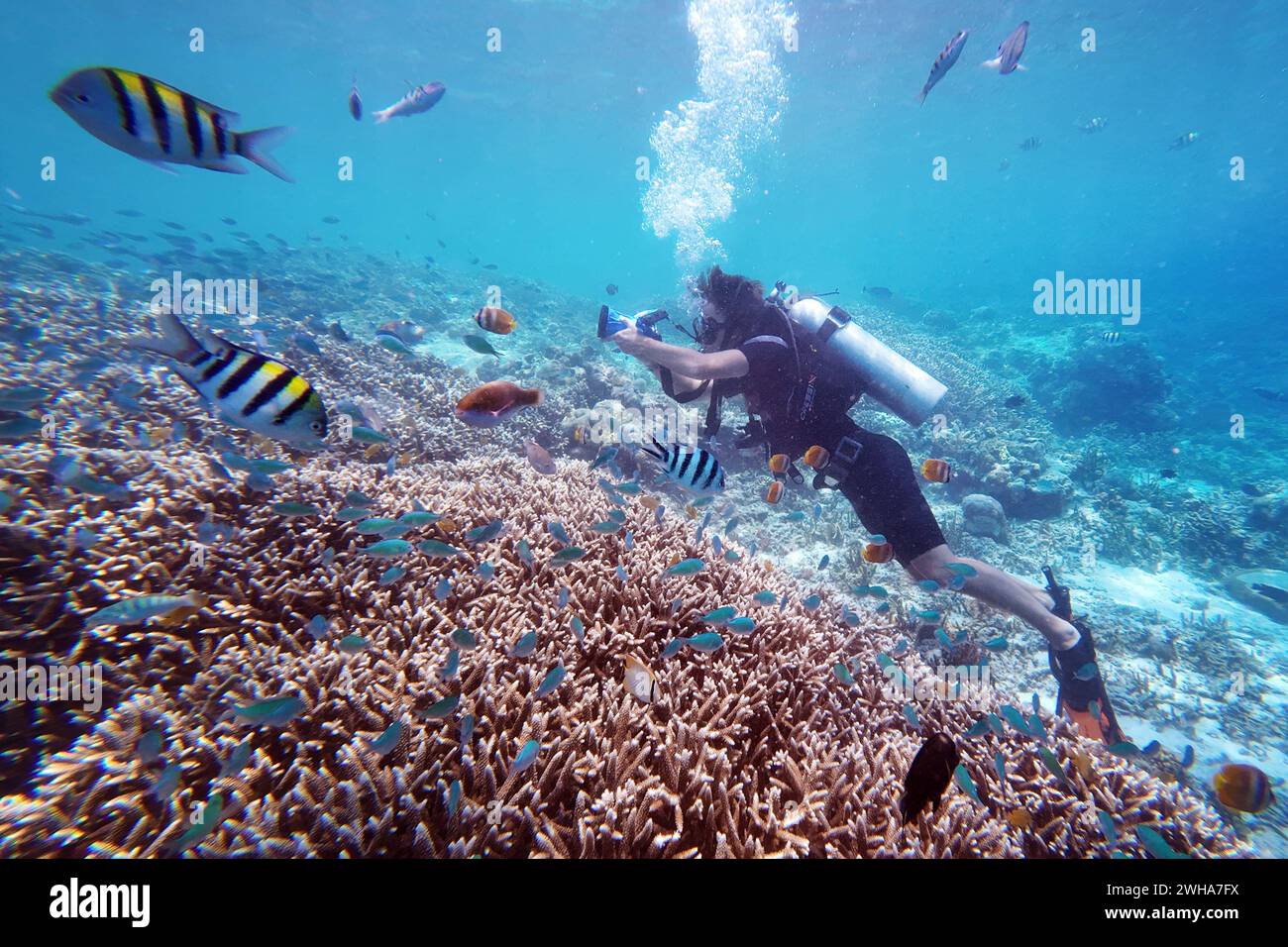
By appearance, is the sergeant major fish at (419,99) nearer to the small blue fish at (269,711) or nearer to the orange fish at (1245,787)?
the small blue fish at (269,711)

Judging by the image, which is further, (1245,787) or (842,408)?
Result: (842,408)

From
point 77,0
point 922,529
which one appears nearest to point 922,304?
point 922,529

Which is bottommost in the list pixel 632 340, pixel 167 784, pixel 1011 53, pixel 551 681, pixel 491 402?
pixel 167 784

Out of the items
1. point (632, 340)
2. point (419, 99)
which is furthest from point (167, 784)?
point (419, 99)

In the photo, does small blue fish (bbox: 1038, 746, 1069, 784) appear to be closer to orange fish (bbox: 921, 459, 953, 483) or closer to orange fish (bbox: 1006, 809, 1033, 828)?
orange fish (bbox: 1006, 809, 1033, 828)

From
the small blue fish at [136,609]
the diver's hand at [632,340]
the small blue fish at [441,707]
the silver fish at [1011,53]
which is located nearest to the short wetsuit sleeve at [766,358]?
the diver's hand at [632,340]

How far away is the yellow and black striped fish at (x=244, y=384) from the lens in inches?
82.8

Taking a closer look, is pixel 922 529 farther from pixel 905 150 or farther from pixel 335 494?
pixel 905 150

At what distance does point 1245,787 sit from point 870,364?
4.25 m

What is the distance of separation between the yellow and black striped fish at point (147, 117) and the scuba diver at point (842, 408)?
301 centimetres

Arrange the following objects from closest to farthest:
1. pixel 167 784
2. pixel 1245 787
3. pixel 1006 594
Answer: pixel 167 784, pixel 1245 787, pixel 1006 594

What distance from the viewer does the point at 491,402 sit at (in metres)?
3.23

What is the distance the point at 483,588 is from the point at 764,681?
2.12m

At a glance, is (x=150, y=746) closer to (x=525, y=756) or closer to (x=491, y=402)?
(x=525, y=756)
